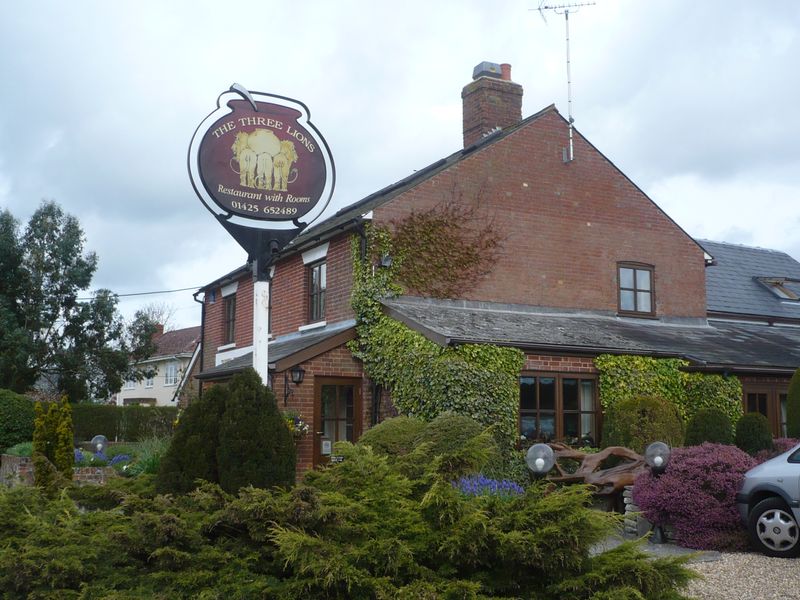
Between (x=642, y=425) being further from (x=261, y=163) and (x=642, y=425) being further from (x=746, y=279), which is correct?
(x=746, y=279)

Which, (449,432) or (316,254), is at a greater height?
(316,254)

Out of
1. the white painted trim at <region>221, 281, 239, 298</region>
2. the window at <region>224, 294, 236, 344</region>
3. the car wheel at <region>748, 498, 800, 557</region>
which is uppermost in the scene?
the white painted trim at <region>221, 281, 239, 298</region>

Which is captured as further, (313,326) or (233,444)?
(313,326)

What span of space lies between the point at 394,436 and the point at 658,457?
380 centimetres

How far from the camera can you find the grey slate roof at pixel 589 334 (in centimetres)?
1560

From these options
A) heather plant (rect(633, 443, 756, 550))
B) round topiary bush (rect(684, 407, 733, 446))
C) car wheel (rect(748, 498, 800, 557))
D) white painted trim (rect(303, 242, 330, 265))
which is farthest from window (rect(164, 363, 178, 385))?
car wheel (rect(748, 498, 800, 557))

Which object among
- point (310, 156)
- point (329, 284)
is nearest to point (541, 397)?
point (329, 284)

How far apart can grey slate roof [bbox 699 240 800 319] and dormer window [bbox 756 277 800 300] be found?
0.41 ft

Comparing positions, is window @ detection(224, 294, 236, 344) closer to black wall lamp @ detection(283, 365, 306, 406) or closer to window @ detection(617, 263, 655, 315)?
black wall lamp @ detection(283, 365, 306, 406)

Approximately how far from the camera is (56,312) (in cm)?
2642

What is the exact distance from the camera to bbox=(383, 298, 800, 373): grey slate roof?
1560 centimetres

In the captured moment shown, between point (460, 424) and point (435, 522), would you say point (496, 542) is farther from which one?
point (460, 424)

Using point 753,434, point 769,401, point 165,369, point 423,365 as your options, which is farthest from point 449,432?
point 165,369

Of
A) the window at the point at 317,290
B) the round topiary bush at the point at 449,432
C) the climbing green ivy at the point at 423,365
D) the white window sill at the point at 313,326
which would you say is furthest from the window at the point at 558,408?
the window at the point at 317,290
